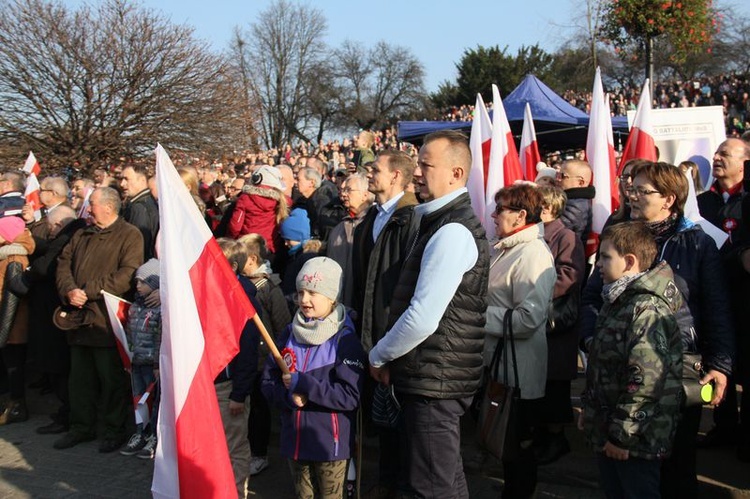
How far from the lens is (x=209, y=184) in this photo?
10.5m

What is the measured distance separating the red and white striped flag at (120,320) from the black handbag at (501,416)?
116 inches

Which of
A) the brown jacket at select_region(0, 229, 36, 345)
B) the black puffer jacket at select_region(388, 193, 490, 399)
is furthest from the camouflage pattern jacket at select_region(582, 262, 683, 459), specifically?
the brown jacket at select_region(0, 229, 36, 345)

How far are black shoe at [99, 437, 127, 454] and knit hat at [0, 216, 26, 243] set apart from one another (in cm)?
225

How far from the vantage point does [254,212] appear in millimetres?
6285

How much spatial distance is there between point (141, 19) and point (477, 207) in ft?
31.6

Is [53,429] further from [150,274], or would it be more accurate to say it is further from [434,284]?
[434,284]

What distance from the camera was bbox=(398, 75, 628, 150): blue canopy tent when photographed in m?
11.9

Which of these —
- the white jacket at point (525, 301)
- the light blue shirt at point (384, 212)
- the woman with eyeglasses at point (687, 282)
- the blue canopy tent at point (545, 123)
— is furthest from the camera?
the blue canopy tent at point (545, 123)

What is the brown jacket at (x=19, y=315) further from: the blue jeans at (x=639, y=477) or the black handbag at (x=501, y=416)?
the blue jeans at (x=639, y=477)

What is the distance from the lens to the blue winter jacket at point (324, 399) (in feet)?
12.0

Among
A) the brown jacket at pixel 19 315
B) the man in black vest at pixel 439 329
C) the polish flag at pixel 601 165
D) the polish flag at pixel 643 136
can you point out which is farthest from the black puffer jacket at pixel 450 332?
the brown jacket at pixel 19 315

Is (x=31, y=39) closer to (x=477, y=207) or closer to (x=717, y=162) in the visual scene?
(x=477, y=207)

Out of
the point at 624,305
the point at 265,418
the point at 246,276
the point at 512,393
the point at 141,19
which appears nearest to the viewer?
the point at 624,305

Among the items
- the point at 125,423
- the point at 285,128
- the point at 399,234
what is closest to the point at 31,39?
the point at 125,423
